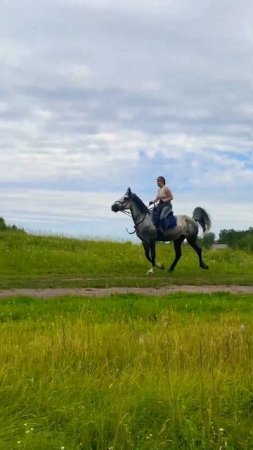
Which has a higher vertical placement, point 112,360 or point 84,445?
point 112,360

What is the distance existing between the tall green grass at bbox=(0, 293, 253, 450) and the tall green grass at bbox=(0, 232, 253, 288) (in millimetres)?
9943

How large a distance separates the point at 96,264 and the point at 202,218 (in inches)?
160

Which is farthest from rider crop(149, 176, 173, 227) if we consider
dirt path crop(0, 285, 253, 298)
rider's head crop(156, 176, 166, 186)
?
dirt path crop(0, 285, 253, 298)

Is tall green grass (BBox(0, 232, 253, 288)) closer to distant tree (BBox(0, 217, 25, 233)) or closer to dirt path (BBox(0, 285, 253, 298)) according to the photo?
dirt path (BBox(0, 285, 253, 298))

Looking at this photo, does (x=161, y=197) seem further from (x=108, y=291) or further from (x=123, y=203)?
(x=108, y=291)

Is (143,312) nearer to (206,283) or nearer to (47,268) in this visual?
(206,283)

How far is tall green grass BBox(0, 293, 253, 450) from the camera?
229 inches

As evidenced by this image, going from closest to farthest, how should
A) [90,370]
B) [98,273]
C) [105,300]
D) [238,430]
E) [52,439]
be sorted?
[52,439] → [238,430] → [90,370] → [105,300] → [98,273]

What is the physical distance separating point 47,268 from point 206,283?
264 inches

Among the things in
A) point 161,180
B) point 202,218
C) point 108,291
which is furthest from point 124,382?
point 202,218

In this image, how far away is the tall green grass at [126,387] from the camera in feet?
19.1

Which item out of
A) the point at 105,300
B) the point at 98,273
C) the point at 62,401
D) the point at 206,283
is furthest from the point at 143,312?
the point at 98,273

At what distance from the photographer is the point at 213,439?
19.2 ft

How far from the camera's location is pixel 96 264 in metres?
25.6
